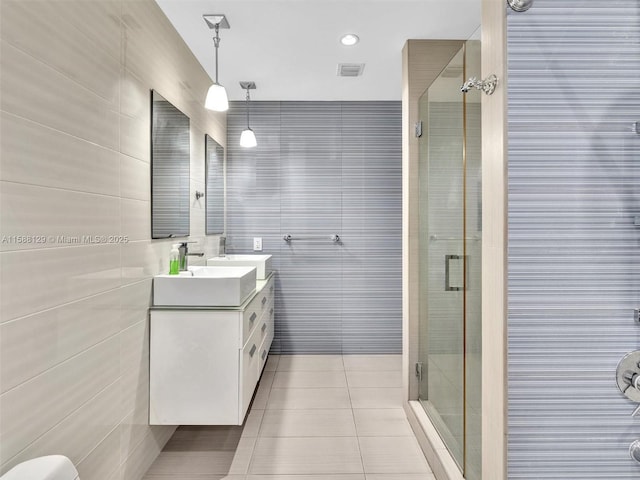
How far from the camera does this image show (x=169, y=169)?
2295 mm

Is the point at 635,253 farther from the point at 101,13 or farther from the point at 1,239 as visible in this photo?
the point at 101,13

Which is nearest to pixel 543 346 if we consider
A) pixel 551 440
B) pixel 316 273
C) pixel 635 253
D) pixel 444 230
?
pixel 551 440

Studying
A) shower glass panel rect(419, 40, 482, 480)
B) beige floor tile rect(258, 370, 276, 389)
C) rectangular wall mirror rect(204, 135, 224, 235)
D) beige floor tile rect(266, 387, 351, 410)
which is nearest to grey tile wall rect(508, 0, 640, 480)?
shower glass panel rect(419, 40, 482, 480)

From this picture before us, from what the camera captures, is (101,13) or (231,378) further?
(231,378)

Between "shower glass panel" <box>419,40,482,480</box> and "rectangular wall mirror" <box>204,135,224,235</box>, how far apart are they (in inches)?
64.8

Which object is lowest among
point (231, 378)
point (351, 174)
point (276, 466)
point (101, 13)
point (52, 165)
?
point (276, 466)

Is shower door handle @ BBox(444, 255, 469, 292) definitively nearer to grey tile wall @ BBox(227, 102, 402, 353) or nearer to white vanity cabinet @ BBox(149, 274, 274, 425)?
white vanity cabinet @ BBox(149, 274, 274, 425)

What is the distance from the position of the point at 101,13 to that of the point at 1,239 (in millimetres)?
1026

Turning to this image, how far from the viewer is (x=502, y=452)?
121 cm

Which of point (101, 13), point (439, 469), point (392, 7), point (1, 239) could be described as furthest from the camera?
point (392, 7)

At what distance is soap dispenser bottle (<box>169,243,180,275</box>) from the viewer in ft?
7.38

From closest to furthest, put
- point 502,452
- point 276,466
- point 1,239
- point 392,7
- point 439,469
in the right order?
point 1,239, point 502,452, point 439,469, point 276,466, point 392,7

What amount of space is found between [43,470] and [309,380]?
2.27 metres

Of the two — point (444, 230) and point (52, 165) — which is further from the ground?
point (52, 165)
